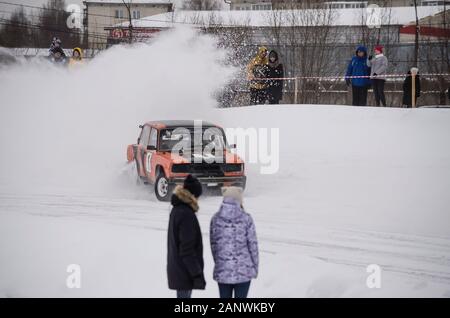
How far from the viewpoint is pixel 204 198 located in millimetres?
12938

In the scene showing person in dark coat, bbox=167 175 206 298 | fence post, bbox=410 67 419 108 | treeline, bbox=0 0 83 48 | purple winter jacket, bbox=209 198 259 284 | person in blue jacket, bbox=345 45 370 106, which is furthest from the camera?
treeline, bbox=0 0 83 48

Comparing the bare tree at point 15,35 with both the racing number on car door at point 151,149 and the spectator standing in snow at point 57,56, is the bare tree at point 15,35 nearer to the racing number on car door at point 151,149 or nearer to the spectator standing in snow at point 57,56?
the spectator standing in snow at point 57,56

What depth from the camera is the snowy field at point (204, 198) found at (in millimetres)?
8133

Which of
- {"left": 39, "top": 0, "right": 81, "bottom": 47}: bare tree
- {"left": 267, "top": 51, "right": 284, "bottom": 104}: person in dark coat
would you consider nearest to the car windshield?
{"left": 267, "top": 51, "right": 284, "bottom": 104}: person in dark coat

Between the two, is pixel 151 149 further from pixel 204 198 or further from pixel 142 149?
pixel 204 198

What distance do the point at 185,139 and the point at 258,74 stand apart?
810 cm

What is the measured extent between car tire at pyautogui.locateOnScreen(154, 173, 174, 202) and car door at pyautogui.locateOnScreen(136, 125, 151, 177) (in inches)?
45.5

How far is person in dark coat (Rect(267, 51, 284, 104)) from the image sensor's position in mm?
20359

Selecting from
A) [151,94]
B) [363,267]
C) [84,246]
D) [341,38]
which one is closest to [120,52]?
[151,94]

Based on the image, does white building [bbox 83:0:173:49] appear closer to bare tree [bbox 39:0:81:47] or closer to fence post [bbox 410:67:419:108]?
bare tree [bbox 39:0:81:47]

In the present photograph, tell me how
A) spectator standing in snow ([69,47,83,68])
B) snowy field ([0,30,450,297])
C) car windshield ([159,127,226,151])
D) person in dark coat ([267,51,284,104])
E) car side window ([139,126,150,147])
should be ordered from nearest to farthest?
snowy field ([0,30,450,297])
car windshield ([159,127,226,151])
car side window ([139,126,150,147])
person in dark coat ([267,51,284,104])
spectator standing in snow ([69,47,83,68])

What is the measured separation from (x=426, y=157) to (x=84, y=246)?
912cm

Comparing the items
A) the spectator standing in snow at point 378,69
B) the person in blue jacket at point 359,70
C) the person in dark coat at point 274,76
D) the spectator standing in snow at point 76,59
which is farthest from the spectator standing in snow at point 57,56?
the spectator standing in snow at point 378,69

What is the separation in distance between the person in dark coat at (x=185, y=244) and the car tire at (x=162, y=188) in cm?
659
